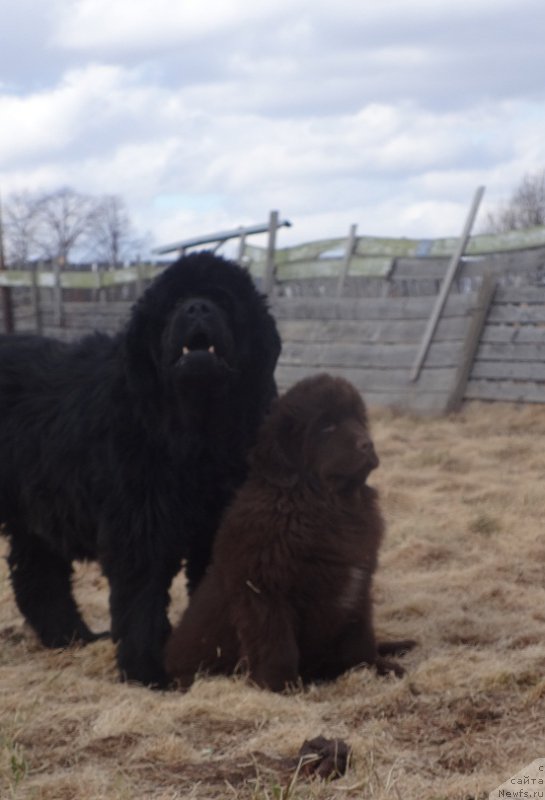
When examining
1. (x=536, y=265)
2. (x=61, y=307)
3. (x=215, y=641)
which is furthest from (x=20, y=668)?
(x=61, y=307)

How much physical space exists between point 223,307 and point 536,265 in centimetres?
794

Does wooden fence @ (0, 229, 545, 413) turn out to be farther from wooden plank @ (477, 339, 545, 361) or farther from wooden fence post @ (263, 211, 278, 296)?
wooden fence post @ (263, 211, 278, 296)

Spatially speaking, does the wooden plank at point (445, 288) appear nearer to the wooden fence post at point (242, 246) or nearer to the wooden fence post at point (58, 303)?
the wooden fence post at point (242, 246)

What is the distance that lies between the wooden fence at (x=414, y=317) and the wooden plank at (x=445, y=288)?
0.06 meters

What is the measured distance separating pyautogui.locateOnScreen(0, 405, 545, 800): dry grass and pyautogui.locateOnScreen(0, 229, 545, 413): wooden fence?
5404 millimetres

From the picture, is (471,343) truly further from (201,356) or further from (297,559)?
(297,559)

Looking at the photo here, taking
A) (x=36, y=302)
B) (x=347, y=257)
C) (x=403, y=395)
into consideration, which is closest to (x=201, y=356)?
(x=403, y=395)

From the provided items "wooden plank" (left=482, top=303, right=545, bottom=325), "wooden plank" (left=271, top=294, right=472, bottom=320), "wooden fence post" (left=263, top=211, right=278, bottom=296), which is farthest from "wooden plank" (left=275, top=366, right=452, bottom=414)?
"wooden fence post" (left=263, top=211, right=278, bottom=296)

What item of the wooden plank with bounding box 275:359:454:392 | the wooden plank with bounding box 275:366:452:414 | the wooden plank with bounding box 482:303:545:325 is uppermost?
the wooden plank with bounding box 482:303:545:325

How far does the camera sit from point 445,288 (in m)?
12.5

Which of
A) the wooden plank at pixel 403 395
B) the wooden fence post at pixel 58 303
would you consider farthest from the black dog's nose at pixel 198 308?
the wooden fence post at pixel 58 303

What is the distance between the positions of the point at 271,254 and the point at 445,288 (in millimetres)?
2922

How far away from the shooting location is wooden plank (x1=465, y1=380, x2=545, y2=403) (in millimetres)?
11602

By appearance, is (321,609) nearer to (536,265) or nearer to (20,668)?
(20,668)
